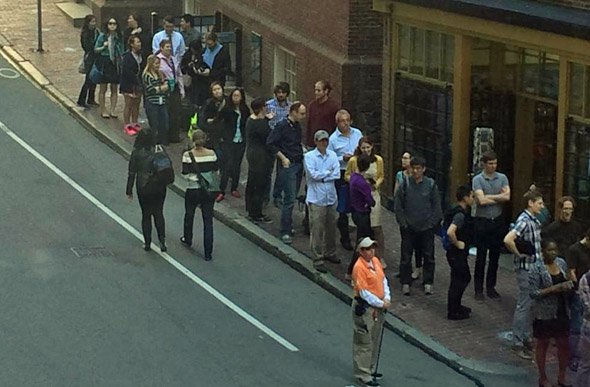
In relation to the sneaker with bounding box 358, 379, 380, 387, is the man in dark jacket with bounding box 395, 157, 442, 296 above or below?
above

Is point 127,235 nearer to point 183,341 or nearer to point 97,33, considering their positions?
point 183,341

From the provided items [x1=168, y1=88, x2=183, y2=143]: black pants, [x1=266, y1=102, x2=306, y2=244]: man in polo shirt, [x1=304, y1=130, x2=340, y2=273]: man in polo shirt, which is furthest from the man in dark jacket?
[x1=168, y1=88, x2=183, y2=143]: black pants

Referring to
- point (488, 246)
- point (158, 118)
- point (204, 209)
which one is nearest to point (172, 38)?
point (158, 118)

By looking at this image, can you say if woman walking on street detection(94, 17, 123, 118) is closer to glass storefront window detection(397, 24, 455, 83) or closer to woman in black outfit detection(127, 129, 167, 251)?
glass storefront window detection(397, 24, 455, 83)

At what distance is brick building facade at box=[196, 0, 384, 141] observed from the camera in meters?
23.1

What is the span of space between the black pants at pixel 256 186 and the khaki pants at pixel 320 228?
1.84 m

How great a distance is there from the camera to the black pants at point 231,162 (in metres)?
21.6

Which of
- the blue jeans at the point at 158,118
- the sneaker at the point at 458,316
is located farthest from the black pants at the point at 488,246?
the blue jeans at the point at 158,118

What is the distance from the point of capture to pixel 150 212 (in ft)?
62.8

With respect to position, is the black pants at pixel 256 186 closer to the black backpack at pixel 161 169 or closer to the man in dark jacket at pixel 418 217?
the black backpack at pixel 161 169

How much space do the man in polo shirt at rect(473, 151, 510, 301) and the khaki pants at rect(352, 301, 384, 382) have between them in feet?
10.2

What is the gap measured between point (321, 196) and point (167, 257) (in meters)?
2.28

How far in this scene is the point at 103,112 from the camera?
26.9m

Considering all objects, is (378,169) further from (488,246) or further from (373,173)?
(488,246)
